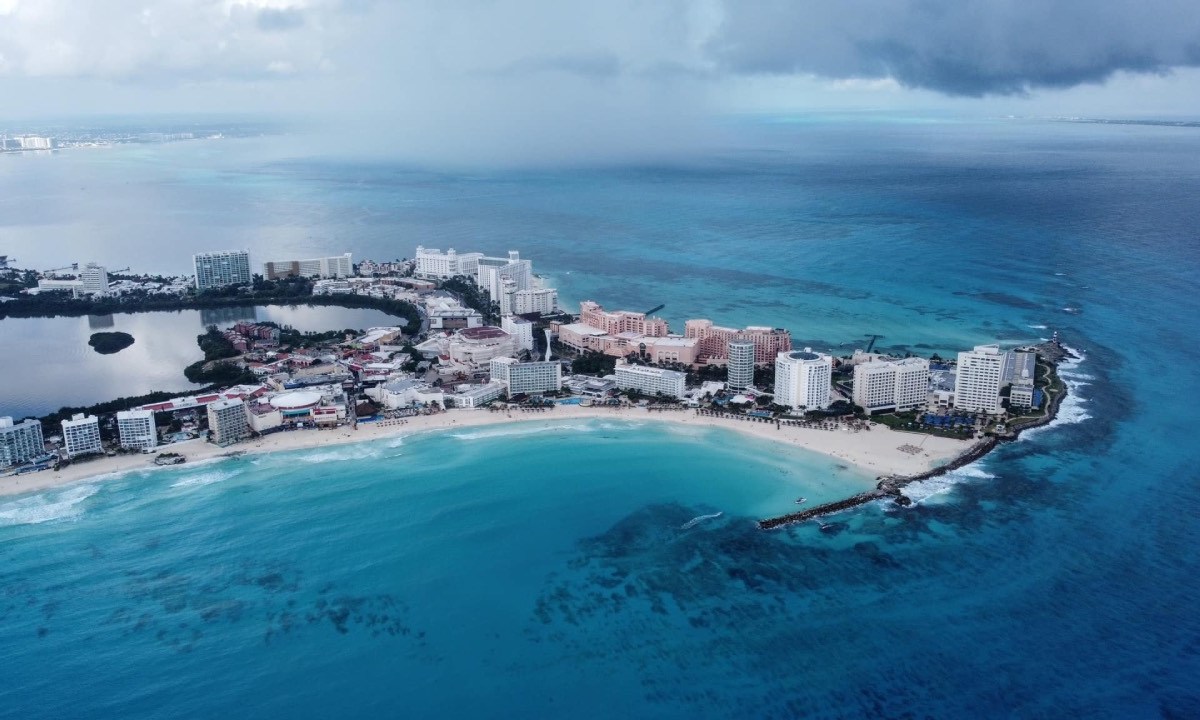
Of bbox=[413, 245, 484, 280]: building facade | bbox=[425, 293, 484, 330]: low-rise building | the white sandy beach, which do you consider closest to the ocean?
the white sandy beach

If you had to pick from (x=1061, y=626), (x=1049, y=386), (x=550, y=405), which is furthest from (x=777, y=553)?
(x=1049, y=386)

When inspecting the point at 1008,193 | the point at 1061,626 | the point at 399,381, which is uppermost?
the point at 1008,193

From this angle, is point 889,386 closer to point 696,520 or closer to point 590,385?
point 590,385

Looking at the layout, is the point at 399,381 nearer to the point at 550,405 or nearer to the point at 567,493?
the point at 550,405

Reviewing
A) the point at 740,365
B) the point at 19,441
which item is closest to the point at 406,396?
the point at 19,441

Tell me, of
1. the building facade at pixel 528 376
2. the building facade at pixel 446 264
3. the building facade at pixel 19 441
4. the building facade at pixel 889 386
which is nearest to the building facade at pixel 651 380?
the building facade at pixel 528 376

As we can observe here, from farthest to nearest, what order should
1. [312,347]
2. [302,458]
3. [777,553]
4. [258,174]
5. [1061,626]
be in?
[258,174]
[312,347]
[302,458]
[777,553]
[1061,626]
